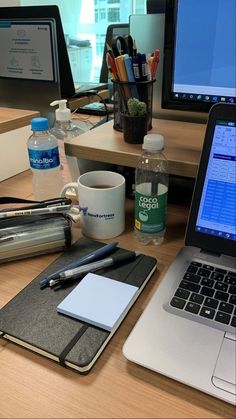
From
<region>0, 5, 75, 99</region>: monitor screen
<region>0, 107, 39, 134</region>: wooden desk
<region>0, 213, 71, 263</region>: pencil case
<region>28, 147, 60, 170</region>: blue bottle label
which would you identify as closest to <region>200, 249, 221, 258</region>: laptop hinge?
<region>0, 213, 71, 263</region>: pencil case

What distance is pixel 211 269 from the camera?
0.56 metres

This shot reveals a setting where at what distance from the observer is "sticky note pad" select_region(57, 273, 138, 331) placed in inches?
19.1

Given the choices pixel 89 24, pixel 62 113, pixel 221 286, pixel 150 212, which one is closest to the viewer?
pixel 221 286

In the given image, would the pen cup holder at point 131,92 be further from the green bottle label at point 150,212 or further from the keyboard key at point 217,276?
the keyboard key at point 217,276

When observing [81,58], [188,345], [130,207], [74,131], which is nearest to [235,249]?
[188,345]

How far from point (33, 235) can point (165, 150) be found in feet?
0.96

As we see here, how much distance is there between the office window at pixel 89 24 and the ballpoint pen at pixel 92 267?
8.63ft

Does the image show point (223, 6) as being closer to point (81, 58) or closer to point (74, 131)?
point (74, 131)

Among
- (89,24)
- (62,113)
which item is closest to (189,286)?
(62,113)

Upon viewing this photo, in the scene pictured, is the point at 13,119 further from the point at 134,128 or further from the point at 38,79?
the point at 134,128

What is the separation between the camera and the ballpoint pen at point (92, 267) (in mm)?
565

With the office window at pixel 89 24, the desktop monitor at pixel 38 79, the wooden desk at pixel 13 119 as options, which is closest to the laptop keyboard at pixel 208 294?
the wooden desk at pixel 13 119

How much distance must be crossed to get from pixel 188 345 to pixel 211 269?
0.15 metres

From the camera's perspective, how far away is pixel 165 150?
671 mm
